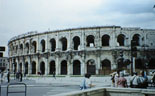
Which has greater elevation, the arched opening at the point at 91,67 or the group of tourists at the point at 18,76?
the arched opening at the point at 91,67

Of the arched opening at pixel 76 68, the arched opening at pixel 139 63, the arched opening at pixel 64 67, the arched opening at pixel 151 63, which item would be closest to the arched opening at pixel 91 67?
the arched opening at pixel 76 68

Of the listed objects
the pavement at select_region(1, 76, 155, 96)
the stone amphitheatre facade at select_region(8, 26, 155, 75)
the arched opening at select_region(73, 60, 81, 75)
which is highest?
the stone amphitheatre facade at select_region(8, 26, 155, 75)

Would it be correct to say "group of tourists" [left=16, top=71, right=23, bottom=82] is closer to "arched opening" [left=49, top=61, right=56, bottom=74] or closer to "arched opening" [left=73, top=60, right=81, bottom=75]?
"arched opening" [left=49, top=61, right=56, bottom=74]

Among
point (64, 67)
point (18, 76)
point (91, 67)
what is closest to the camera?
point (18, 76)

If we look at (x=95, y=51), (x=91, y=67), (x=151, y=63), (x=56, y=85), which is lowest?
(x=56, y=85)

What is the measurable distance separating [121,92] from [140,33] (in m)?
27.6

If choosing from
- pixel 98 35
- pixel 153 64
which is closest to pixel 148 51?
pixel 153 64

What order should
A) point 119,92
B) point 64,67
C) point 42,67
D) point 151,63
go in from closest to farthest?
point 119,92 → point 151,63 → point 64,67 → point 42,67

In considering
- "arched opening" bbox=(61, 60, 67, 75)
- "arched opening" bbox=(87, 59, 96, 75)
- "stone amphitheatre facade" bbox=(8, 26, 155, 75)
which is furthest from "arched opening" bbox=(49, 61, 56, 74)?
"arched opening" bbox=(87, 59, 96, 75)

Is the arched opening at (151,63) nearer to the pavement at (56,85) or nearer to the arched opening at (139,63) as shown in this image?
the arched opening at (139,63)

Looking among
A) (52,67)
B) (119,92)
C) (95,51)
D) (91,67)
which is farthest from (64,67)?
(119,92)

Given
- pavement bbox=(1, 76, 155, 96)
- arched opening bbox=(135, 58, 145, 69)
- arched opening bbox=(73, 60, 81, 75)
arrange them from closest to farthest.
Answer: pavement bbox=(1, 76, 155, 96)
arched opening bbox=(135, 58, 145, 69)
arched opening bbox=(73, 60, 81, 75)

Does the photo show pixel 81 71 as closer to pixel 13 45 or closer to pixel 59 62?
pixel 59 62

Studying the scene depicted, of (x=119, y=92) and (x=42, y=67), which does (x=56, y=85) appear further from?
(x=42, y=67)
